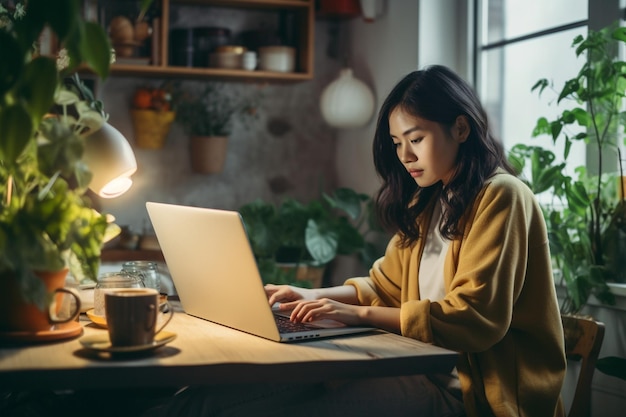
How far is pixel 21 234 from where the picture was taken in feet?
4.12

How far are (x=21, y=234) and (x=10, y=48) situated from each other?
0.28 metres

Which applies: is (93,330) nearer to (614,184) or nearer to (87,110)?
(87,110)

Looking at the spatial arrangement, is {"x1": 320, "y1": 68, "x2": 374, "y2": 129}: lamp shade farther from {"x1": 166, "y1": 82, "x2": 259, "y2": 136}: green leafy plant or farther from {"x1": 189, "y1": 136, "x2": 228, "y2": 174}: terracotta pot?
{"x1": 189, "y1": 136, "x2": 228, "y2": 174}: terracotta pot

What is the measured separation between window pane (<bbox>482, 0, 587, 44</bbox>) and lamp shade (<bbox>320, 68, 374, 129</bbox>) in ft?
2.24

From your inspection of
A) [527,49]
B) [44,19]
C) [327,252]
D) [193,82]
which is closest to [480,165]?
[44,19]

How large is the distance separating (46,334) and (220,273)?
0.33 metres

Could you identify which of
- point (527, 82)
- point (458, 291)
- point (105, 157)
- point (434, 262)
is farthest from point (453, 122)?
point (527, 82)

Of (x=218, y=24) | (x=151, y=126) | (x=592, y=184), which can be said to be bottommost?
(x=592, y=184)

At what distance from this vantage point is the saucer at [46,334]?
1.40m

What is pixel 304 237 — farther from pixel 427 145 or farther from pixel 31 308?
pixel 31 308

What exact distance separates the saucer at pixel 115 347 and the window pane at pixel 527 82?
1.78 meters

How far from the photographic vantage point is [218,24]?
414cm

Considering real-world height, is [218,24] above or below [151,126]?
above

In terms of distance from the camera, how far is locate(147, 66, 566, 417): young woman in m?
1.62
